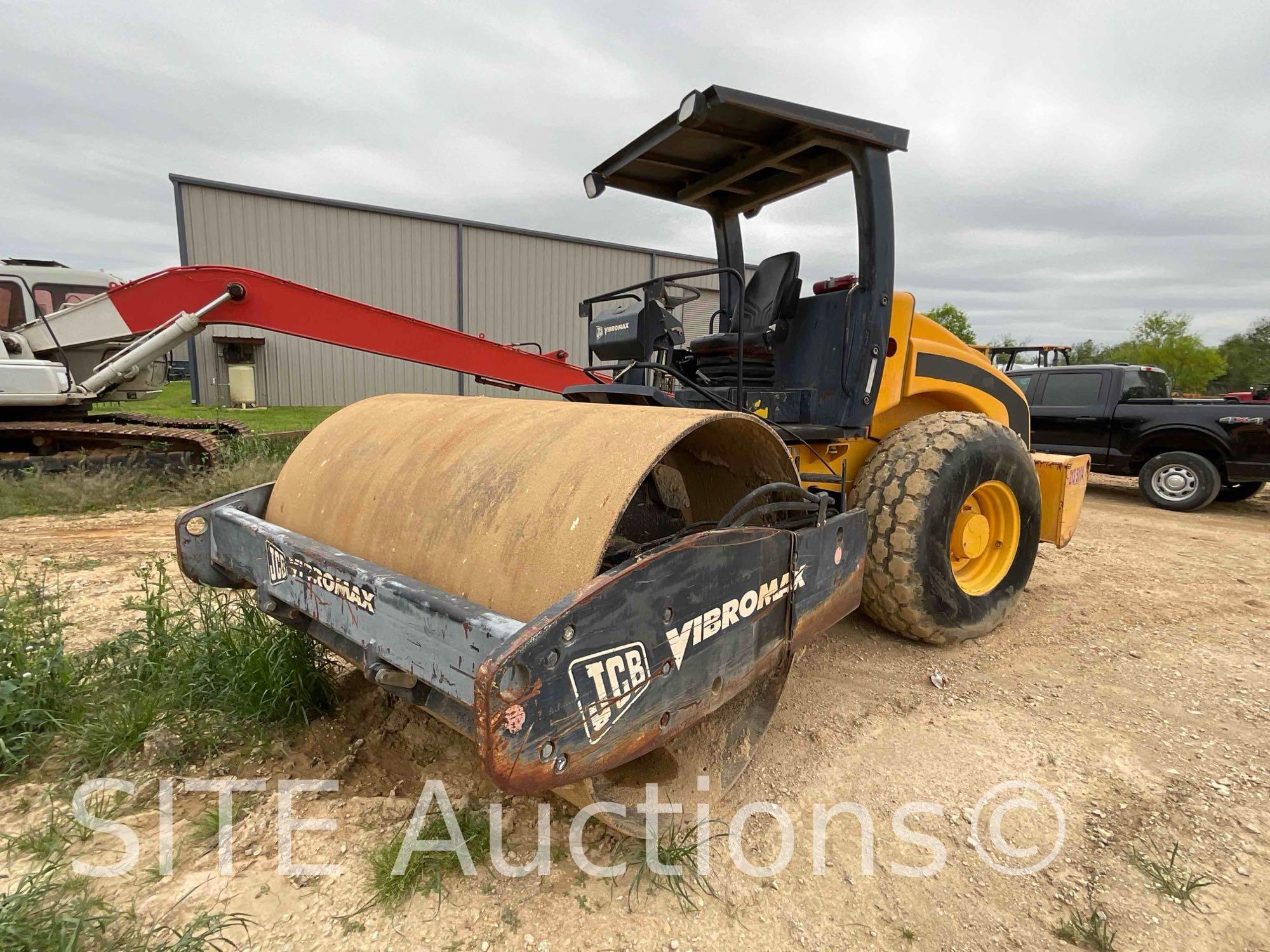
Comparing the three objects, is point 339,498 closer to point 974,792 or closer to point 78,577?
point 974,792

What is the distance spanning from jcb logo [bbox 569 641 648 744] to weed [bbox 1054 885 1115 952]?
4.05ft

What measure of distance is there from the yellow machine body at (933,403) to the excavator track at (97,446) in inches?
248

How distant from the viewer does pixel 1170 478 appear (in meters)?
7.94

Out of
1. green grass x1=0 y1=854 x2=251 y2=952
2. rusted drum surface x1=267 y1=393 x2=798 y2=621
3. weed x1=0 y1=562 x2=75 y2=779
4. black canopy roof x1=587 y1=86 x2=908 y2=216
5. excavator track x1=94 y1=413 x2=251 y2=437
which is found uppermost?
black canopy roof x1=587 y1=86 x2=908 y2=216

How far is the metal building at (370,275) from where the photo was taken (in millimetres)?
16422

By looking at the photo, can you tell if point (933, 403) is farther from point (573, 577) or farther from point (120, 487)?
point (120, 487)

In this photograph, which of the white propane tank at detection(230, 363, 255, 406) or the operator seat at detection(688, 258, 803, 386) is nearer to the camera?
the operator seat at detection(688, 258, 803, 386)

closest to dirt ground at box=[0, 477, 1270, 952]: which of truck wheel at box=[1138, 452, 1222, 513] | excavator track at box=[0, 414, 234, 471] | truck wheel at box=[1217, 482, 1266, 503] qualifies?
excavator track at box=[0, 414, 234, 471]

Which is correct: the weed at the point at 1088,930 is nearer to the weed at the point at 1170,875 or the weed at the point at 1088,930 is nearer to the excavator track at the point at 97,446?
the weed at the point at 1170,875

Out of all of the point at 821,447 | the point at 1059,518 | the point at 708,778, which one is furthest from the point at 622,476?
the point at 1059,518

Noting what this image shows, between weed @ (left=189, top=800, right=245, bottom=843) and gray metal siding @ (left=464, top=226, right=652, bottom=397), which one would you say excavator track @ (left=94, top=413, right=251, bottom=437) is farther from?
gray metal siding @ (left=464, top=226, right=652, bottom=397)

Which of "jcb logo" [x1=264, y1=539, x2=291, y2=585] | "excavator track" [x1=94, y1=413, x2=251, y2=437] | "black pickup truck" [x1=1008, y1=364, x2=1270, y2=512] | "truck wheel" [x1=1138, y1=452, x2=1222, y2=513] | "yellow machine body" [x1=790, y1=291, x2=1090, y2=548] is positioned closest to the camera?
"jcb logo" [x1=264, y1=539, x2=291, y2=585]

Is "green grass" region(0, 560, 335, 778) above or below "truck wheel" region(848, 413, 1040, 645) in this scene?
below

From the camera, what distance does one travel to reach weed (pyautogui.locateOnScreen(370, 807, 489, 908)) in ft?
5.74
